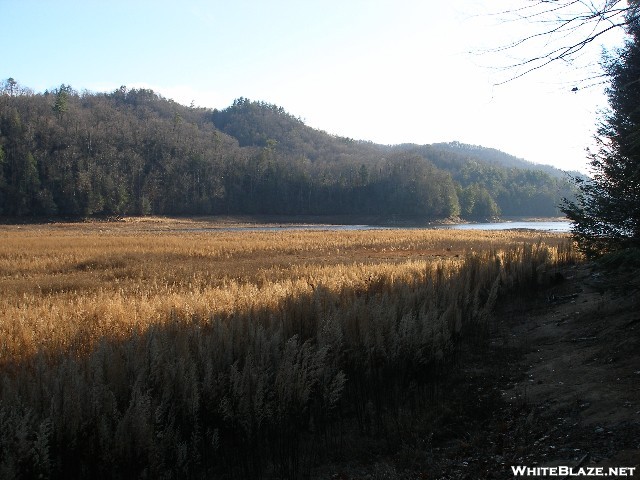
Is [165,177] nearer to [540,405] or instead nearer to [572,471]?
[540,405]

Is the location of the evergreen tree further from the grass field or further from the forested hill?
the forested hill

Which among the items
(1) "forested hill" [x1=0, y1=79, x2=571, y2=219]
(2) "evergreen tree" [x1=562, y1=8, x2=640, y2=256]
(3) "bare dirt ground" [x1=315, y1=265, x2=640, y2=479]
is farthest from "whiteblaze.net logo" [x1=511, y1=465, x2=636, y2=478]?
(1) "forested hill" [x1=0, y1=79, x2=571, y2=219]

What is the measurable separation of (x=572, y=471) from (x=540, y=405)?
1976 mm

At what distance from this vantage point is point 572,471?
3.25 meters


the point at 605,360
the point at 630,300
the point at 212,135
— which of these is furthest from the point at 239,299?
the point at 212,135

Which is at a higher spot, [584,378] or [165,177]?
[165,177]

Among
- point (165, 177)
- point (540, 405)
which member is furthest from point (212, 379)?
point (165, 177)

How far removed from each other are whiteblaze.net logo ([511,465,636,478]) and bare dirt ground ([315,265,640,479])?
0.09m

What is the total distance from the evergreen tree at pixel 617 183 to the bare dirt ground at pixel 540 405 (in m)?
1.19

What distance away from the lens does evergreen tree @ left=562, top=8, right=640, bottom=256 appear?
745cm

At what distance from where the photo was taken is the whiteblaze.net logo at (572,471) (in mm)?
3037

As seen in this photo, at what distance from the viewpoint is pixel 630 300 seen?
8273 millimetres

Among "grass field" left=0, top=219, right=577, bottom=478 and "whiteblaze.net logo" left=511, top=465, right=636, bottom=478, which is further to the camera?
"grass field" left=0, top=219, right=577, bottom=478

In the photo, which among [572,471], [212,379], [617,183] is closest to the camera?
[572,471]
